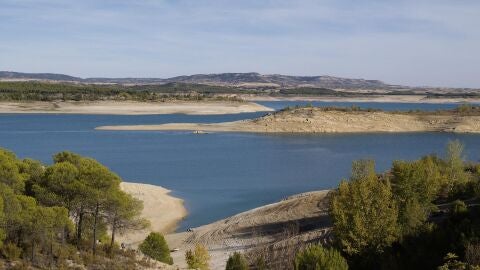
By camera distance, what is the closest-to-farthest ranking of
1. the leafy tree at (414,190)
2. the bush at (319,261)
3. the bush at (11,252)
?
the bush at (319,261) < the bush at (11,252) < the leafy tree at (414,190)

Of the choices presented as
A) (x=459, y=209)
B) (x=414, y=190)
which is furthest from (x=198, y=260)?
(x=414, y=190)

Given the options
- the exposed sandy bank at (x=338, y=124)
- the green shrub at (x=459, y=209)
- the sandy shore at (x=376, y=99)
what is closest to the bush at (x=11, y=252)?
the green shrub at (x=459, y=209)

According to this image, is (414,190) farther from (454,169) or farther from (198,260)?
(198,260)

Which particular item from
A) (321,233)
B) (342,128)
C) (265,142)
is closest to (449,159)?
(321,233)

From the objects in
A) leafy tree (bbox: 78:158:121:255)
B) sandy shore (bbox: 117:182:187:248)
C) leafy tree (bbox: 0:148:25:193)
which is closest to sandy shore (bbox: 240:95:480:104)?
sandy shore (bbox: 117:182:187:248)

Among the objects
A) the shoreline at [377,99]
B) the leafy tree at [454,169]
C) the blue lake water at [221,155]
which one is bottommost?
the blue lake water at [221,155]

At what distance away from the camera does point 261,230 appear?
24.5 m

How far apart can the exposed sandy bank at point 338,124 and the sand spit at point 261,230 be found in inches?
2007

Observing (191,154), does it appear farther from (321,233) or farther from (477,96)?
(477,96)

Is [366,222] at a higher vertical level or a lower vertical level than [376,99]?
higher

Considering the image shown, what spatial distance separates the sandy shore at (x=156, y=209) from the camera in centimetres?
2514

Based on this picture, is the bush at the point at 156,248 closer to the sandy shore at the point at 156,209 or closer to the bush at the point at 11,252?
the bush at the point at 11,252

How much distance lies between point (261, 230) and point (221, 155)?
2878cm

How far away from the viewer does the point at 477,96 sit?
7131 inches
